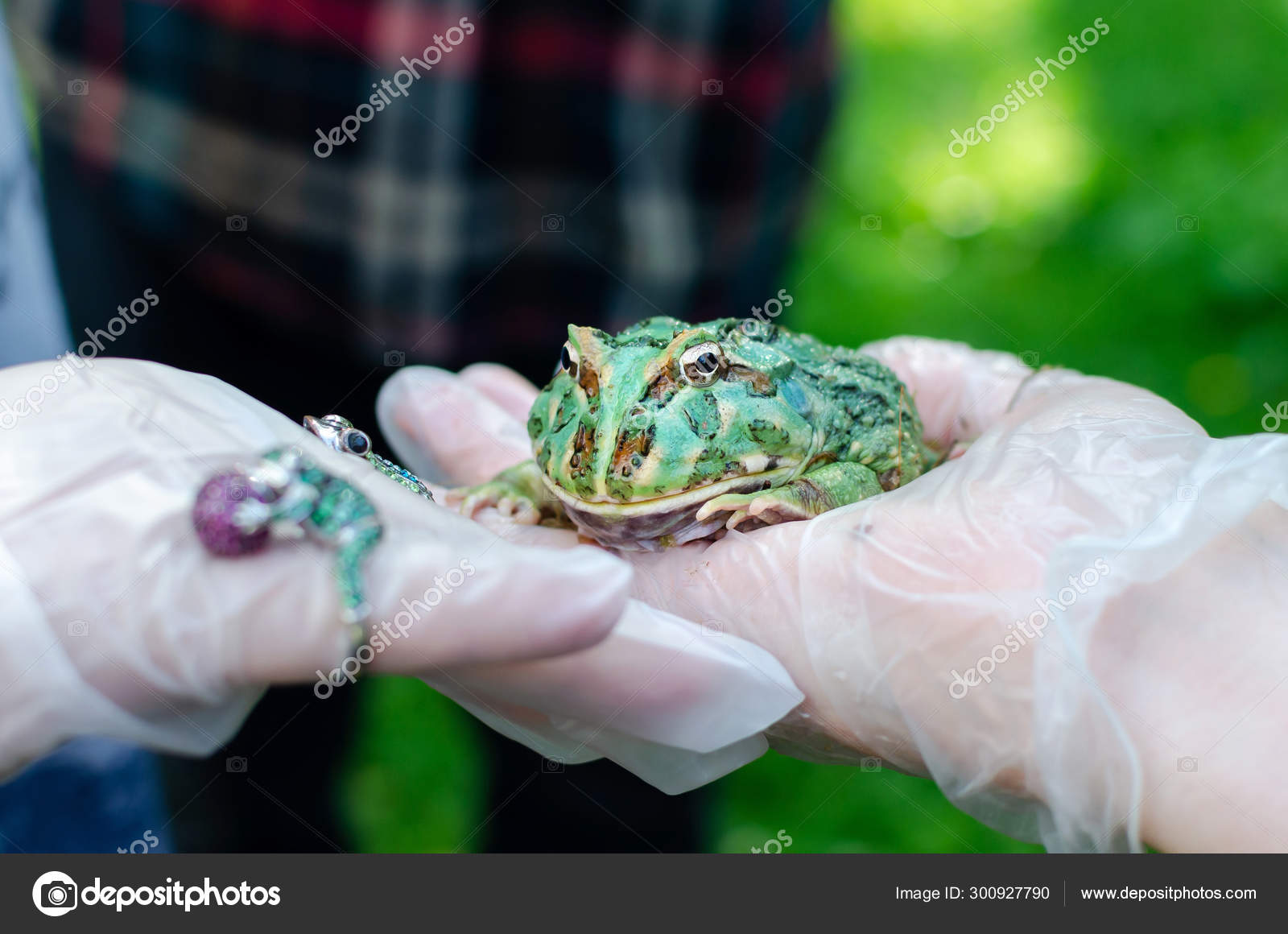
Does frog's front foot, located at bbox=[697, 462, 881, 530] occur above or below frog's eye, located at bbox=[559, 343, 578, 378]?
below

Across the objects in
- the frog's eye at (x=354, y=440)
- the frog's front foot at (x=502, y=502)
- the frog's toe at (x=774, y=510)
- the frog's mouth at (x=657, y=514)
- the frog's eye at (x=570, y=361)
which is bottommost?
the frog's front foot at (x=502, y=502)

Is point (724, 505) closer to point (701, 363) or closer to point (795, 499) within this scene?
point (795, 499)

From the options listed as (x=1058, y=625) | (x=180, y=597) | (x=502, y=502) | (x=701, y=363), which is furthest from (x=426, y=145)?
(x=1058, y=625)

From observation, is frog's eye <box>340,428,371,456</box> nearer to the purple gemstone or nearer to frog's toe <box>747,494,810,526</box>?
the purple gemstone

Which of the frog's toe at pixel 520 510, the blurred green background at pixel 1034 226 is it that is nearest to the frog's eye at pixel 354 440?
the frog's toe at pixel 520 510

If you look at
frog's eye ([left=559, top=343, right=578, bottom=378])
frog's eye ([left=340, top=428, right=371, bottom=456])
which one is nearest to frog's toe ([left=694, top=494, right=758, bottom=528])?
frog's eye ([left=559, top=343, right=578, bottom=378])

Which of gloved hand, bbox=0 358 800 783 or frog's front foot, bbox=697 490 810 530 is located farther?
frog's front foot, bbox=697 490 810 530

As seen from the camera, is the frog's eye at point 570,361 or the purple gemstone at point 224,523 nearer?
the purple gemstone at point 224,523

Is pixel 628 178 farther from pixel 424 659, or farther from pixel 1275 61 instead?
pixel 1275 61

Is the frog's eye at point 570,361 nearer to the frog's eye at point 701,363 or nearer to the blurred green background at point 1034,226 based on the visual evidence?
the frog's eye at point 701,363
